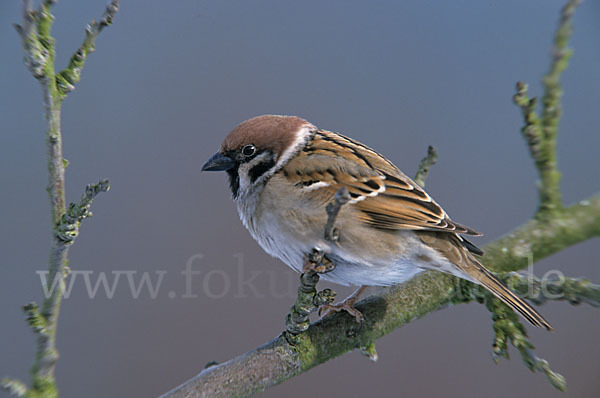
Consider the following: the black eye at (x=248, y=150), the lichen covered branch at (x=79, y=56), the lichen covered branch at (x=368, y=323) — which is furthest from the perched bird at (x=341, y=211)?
the lichen covered branch at (x=79, y=56)

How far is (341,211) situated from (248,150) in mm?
385

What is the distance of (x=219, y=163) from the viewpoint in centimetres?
172

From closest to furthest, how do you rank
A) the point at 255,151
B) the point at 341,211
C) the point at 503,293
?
the point at 503,293 < the point at 341,211 < the point at 255,151

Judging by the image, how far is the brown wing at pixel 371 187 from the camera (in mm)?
1642

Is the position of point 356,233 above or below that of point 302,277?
above

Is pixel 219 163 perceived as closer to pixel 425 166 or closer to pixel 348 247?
pixel 348 247

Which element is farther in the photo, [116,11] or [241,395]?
[241,395]

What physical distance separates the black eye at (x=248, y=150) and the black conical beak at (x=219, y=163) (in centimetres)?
5

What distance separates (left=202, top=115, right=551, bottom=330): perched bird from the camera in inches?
62.5

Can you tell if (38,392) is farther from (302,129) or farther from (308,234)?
(302,129)

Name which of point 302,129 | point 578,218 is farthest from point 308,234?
point 578,218

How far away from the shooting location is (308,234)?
1.56 m

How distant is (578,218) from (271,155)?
3.56ft

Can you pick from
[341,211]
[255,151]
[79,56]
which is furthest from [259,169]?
[79,56]
